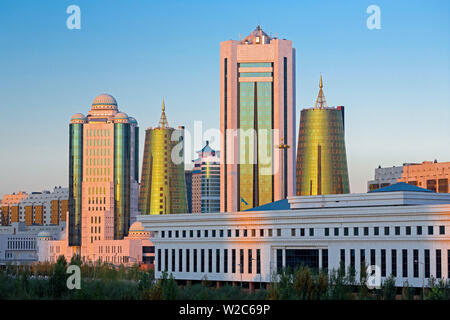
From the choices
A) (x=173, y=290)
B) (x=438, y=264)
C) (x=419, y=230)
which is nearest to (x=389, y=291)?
(x=438, y=264)

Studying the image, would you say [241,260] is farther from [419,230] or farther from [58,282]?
[58,282]

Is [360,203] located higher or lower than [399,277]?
higher

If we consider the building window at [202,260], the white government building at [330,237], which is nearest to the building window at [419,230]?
the white government building at [330,237]

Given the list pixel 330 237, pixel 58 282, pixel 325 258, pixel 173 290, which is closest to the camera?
pixel 173 290

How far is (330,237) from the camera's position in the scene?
17850 cm

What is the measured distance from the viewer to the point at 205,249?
197 m

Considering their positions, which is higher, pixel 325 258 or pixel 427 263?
pixel 427 263

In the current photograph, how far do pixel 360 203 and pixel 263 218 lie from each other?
64.7 ft

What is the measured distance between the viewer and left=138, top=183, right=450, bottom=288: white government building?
165000mm

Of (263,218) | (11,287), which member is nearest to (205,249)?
(263,218)

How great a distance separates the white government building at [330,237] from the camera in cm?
16500
